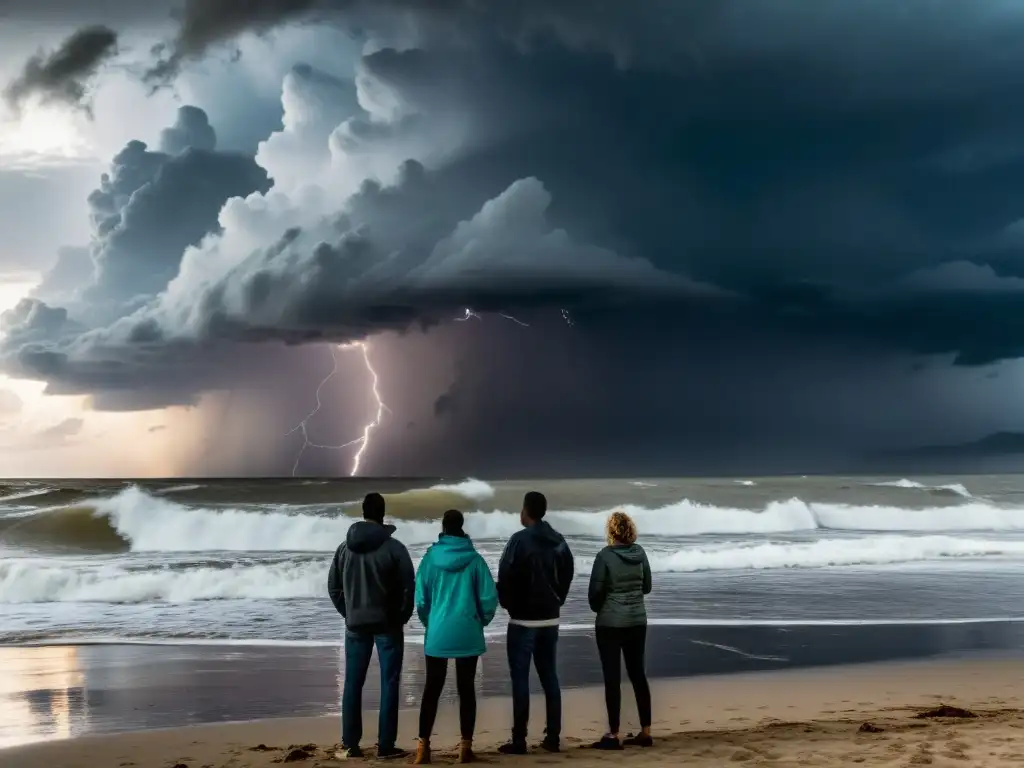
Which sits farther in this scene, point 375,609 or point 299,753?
point 299,753

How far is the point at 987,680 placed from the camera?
10.3 metres

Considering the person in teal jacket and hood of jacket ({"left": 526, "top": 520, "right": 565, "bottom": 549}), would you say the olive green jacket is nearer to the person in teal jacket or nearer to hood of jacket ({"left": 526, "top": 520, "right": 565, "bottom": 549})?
hood of jacket ({"left": 526, "top": 520, "right": 565, "bottom": 549})

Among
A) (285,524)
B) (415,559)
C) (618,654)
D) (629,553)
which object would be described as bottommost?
(415,559)

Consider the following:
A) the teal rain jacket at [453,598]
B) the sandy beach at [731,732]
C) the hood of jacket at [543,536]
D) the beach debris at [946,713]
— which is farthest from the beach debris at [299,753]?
the beach debris at [946,713]

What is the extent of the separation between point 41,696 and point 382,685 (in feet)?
14.8

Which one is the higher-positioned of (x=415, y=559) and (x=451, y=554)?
(x=451, y=554)

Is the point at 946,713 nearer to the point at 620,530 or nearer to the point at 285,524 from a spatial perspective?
the point at 620,530

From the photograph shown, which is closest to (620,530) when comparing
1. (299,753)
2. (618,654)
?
(618,654)

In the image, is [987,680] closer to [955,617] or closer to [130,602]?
[955,617]

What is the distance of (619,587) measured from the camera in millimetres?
7168

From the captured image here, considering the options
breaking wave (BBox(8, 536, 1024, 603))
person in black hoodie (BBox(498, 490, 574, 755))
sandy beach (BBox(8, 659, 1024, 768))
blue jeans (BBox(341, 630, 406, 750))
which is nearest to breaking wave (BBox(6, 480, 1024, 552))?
breaking wave (BBox(8, 536, 1024, 603))

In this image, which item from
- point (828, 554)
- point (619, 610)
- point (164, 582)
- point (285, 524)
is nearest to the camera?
point (619, 610)

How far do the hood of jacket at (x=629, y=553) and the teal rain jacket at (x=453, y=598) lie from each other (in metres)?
1.03

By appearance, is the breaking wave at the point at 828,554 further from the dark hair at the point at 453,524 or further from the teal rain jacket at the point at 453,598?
the dark hair at the point at 453,524
